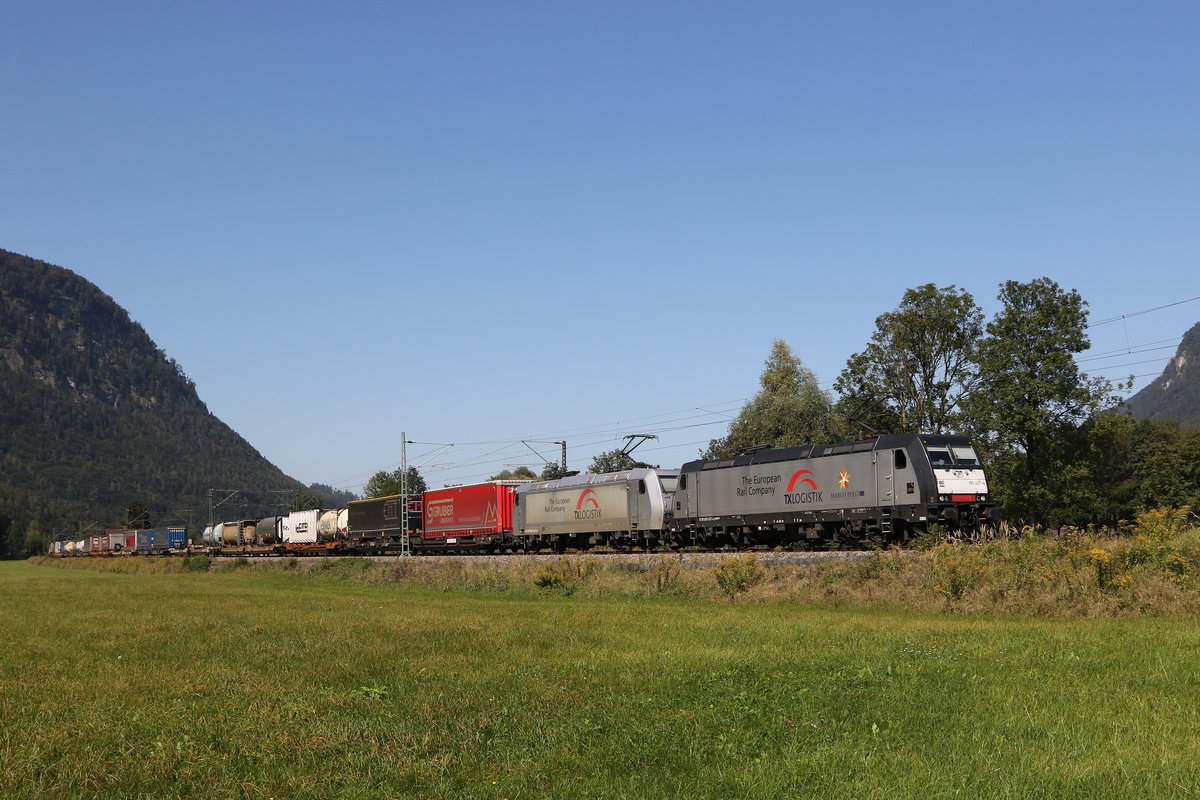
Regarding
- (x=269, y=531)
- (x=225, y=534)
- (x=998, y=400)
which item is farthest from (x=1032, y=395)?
(x=225, y=534)

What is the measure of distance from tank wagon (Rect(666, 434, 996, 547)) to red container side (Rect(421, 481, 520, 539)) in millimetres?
16144

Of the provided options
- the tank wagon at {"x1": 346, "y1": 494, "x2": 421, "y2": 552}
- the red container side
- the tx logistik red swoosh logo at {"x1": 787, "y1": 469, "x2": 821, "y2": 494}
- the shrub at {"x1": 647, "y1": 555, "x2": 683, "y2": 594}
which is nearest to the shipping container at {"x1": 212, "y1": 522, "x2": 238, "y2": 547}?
the tank wagon at {"x1": 346, "y1": 494, "x2": 421, "y2": 552}

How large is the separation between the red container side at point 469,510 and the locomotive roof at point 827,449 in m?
16.4

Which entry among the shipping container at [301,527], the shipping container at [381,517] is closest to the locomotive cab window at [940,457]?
the shipping container at [381,517]

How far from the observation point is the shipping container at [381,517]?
6806 cm

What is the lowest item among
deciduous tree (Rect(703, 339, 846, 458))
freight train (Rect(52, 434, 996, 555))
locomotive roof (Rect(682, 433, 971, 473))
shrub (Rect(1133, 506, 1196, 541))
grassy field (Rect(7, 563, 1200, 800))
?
grassy field (Rect(7, 563, 1200, 800))

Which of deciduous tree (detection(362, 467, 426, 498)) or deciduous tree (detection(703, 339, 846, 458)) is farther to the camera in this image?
deciduous tree (detection(362, 467, 426, 498))

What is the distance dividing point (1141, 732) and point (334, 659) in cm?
1001

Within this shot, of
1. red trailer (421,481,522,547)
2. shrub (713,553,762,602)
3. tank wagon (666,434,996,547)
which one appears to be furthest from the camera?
red trailer (421,481,522,547)

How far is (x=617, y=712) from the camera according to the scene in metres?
9.82

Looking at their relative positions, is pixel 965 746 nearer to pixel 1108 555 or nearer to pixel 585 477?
pixel 1108 555

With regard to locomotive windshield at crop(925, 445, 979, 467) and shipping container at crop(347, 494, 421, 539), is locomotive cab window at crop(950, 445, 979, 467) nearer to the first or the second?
locomotive windshield at crop(925, 445, 979, 467)

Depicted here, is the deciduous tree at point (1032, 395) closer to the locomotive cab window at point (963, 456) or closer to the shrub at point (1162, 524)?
the locomotive cab window at point (963, 456)

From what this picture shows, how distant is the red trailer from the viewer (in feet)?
185
